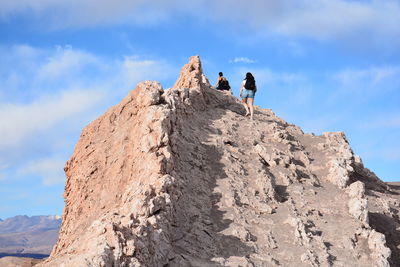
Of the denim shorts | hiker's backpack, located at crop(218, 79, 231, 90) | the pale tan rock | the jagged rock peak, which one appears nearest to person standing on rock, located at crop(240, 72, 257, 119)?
the denim shorts

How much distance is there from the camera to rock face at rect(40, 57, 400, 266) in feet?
33.5

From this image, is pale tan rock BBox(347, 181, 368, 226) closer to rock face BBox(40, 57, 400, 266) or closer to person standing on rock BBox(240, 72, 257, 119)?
rock face BBox(40, 57, 400, 266)

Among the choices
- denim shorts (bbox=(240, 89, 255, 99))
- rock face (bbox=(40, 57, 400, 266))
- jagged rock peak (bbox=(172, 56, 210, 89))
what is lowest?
rock face (bbox=(40, 57, 400, 266))

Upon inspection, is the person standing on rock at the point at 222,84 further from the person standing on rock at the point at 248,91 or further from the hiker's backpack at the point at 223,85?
the person standing on rock at the point at 248,91

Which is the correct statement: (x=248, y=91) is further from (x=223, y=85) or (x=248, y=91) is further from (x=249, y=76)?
(x=223, y=85)

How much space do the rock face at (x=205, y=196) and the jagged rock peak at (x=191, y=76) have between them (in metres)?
0.11

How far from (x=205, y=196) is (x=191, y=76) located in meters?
6.67

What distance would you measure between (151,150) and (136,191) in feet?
5.30

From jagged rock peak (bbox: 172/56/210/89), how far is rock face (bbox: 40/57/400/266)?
0.11 m

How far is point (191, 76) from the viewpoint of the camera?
18.3m

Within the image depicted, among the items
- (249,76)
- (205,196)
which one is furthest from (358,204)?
(249,76)

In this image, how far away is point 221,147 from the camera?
14.8 m

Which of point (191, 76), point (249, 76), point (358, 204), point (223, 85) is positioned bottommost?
point (358, 204)

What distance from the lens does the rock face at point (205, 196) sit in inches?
402
